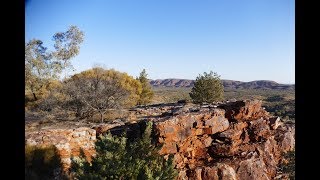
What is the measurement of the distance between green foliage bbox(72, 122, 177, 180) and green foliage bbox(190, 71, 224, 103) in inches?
552

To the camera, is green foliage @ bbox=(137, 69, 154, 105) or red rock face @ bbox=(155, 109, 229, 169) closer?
red rock face @ bbox=(155, 109, 229, 169)

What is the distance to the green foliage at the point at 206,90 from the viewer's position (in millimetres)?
25552

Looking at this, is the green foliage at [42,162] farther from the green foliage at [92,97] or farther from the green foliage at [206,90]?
the green foliage at [206,90]

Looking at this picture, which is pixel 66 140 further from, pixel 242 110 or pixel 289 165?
pixel 289 165

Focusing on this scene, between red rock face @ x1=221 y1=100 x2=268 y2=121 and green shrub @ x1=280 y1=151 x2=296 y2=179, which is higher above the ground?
red rock face @ x1=221 y1=100 x2=268 y2=121

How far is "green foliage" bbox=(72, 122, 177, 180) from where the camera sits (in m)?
10.3

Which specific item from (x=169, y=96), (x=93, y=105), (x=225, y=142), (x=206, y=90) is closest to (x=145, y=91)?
(x=206, y=90)

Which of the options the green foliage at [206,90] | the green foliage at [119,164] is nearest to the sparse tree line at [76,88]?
the green foliage at [206,90]

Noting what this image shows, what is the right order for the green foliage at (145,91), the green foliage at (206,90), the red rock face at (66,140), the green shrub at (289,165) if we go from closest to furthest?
the red rock face at (66,140) < the green shrub at (289,165) < the green foliage at (206,90) < the green foliage at (145,91)

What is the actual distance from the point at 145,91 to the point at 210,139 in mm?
18874

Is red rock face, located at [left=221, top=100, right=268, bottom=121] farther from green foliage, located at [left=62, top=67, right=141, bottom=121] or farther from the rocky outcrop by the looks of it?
green foliage, located at [left=62, top=67, right=141, bottom=121]

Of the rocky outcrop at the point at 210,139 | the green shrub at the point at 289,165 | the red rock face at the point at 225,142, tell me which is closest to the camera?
the rocky outcrop at the point at 210,139

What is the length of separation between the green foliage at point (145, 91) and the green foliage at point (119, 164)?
2090cm

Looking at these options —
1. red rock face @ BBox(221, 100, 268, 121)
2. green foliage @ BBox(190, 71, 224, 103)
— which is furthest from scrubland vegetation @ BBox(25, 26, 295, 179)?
red rock face @ BBox(221, 100, 268, 121)
